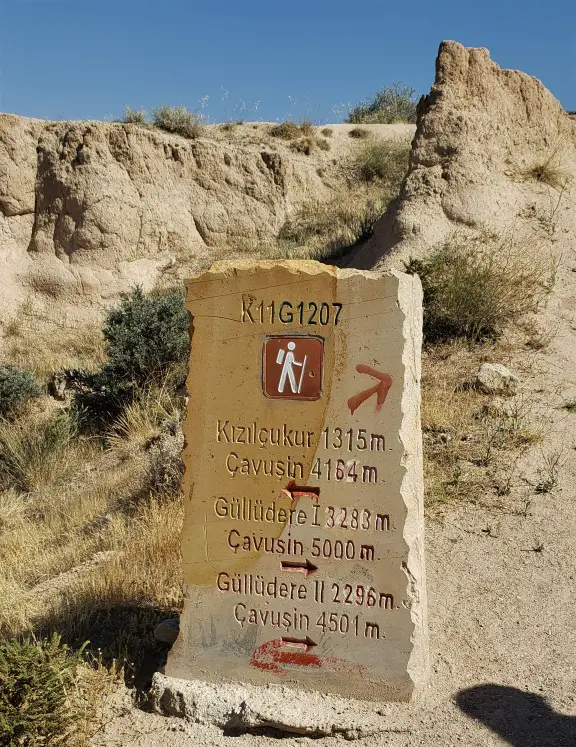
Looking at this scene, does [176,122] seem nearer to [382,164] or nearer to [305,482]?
[382,164]

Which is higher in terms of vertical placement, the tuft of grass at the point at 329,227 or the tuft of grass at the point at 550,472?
the tuft of grass at the point at 329,227

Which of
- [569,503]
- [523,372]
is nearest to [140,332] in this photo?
[523,372]

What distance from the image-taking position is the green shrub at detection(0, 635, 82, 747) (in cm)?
346

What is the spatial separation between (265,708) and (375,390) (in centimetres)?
153

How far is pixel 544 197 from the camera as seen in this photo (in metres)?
9.96

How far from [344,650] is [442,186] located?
7118 millimetres

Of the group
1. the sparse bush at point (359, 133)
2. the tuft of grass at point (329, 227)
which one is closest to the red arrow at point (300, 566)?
the tuft of grass at point (329, 227)

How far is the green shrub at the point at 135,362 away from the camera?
949cm

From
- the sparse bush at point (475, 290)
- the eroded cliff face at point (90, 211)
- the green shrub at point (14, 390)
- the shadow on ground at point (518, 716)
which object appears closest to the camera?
the shadow on ground at point (518, 716)

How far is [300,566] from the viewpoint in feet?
12.3

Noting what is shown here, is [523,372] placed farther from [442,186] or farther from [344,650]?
[344,650]

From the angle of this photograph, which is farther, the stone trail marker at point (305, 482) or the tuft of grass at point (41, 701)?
the stone trail marker at point (305, 482)

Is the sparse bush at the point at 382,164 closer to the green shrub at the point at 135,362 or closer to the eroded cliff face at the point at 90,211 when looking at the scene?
the eroded cliff face at the point at 90,211

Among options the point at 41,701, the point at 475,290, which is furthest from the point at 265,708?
the point at 475,290
